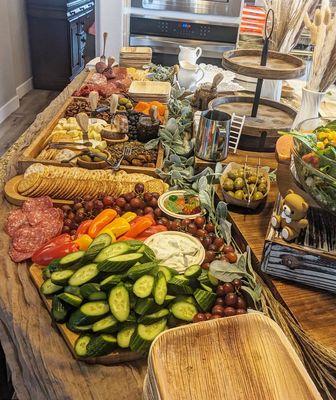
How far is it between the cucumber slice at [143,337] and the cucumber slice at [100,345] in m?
0.05

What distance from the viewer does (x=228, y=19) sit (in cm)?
386

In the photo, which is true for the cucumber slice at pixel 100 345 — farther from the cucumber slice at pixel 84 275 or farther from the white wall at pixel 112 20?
the white wall at pixel 112 20

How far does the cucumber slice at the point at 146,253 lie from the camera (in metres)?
1.03

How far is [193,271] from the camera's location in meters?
1.03

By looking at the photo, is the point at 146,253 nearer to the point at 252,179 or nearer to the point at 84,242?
the point at 84,242

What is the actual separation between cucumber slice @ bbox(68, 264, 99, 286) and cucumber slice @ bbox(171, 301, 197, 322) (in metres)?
0.21

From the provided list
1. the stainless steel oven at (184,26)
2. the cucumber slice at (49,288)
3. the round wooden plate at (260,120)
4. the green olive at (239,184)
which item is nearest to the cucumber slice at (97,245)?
the cucumber slice at (49,288)

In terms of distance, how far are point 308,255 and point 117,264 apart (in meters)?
0.44

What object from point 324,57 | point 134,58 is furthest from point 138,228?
point 134,58

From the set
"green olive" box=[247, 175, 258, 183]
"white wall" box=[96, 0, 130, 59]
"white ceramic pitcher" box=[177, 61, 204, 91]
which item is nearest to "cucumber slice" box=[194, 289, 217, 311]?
"green olive" box=[247, 175, 258, 183]

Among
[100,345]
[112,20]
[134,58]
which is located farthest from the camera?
[112,20]

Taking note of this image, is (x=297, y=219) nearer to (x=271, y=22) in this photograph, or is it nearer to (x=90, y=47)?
(x=271, y=22)

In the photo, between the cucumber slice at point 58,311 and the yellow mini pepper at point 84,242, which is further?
the yellow mini pepper at point 84,242

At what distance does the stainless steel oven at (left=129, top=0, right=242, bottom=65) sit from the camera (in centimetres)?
379
